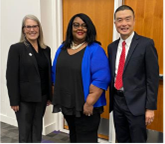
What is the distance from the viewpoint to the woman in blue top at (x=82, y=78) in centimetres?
150

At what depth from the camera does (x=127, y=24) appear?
56.7 inches

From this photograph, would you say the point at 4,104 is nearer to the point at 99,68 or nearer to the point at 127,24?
the point at 99,68

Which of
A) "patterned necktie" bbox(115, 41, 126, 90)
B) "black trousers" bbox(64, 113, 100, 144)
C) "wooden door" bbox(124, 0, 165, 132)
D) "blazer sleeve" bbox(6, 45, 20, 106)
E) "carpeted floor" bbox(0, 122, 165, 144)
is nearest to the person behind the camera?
"patterned necktie" bbox(115, 41, 126, 90)

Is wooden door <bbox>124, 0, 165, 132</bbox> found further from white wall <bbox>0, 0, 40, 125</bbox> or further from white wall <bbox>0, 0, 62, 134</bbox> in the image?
white wall <bbox>0, 0, 40, 125</bbox>

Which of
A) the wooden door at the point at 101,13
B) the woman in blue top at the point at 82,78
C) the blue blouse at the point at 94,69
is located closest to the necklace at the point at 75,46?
the woman in blue top at the point at 82,78

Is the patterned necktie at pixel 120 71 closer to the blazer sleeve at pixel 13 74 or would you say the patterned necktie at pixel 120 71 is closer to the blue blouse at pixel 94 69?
the blue blouse at pixel 94 69

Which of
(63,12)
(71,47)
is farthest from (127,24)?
(63,12)

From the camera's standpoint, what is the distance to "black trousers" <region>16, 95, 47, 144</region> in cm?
185

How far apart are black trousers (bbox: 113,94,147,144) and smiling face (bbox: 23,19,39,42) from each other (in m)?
0.98

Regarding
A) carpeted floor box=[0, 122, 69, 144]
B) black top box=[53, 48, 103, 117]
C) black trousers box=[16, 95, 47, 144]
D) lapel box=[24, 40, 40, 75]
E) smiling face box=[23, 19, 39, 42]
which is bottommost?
carpeted floor box=[0, 122, 69, 144]

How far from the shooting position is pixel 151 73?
54.9 inches

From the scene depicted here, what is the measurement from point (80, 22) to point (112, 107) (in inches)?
31.7

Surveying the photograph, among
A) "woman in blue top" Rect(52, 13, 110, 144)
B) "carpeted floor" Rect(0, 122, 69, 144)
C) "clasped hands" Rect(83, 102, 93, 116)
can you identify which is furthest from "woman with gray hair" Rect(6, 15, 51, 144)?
"carpeted floor" Rect(0, 122, 69, 144)

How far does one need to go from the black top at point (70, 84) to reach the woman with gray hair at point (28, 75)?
0.94 ft
